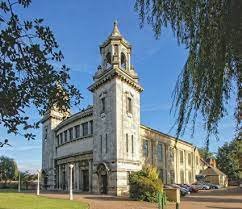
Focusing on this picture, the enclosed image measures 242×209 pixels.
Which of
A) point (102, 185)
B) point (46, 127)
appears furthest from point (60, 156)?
point (102, 185)

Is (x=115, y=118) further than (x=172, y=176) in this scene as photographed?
No

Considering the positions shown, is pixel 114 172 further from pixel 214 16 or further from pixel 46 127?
pixel 214 16

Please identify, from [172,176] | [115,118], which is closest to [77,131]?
[115,118]

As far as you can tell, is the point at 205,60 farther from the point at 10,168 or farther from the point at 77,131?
the point at 10,168

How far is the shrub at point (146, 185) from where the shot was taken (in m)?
41.2

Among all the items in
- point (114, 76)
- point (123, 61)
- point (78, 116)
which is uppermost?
point (123, 61)

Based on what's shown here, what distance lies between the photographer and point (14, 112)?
10.2m

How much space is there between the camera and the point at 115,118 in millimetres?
53844

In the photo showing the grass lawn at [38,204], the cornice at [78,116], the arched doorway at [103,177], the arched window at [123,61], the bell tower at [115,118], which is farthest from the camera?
the cornice at [78,116]

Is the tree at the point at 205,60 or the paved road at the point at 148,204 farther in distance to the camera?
the paved road at the point at 148,204

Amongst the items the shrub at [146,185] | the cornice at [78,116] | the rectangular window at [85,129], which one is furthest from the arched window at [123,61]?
the shrub at [146,185]

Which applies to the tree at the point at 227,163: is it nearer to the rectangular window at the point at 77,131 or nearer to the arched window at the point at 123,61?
the rectangular window at the point at 77,131

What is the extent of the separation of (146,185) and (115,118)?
13.7m

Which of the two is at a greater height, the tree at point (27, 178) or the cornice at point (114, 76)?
the cornice at point (114, 76)
